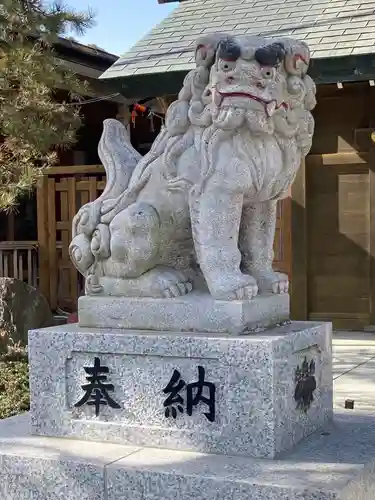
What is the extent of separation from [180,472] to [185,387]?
355mm

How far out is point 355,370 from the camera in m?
6.09

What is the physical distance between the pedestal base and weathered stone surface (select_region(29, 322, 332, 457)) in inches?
2.4

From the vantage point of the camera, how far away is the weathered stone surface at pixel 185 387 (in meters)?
2.90

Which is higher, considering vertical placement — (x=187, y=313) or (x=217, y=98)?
(x=217, y=98)

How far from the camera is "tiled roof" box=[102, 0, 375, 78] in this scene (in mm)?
7309

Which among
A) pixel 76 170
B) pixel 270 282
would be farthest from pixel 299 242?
pixel 270 282

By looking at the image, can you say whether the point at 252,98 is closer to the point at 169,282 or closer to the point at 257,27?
the point at 169,282

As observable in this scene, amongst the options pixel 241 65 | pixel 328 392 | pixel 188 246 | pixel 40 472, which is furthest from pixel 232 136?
pixel 40 472

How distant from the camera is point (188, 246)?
133 inches

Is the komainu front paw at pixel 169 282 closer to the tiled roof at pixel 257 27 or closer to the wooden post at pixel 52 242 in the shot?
the tiled roof at pixel 257 27

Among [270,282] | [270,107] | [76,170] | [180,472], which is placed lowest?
[180,472]

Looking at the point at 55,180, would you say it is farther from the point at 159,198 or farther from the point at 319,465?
the point at 319,465

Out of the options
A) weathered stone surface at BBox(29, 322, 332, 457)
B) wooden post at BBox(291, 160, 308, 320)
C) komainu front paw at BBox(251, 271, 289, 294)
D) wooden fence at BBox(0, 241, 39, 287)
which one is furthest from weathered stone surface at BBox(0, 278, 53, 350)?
komainu front paw at BBox(251, 271, 289, 294)

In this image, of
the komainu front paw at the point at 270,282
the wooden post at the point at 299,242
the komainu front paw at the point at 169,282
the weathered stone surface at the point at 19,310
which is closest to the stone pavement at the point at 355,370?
the wooden post at the point at 299,242
